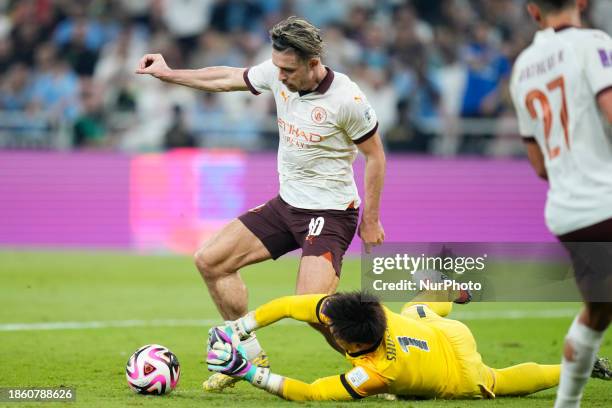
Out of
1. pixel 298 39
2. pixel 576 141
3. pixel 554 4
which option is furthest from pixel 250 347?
pixel 554 4

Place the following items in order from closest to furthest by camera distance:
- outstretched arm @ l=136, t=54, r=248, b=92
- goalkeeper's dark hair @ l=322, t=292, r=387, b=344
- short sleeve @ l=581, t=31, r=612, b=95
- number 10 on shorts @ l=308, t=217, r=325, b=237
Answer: short sleeve @ l=581, t=31, r=612, b=95, goalkeeper's dark hair @ l=322, t=292, r=387, b=344, number 10 on shorts @ l=308, t=217, r=325, b=237, outstretched arm @ l=136, t=54, r=248, b=92

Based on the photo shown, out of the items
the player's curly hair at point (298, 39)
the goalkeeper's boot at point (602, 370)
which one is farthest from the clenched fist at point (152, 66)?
the goalkeeper's boot at point (602, 370)

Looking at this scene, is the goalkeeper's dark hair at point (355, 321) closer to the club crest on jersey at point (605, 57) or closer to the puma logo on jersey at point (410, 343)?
the puma logo on jersey at point (410, 343)

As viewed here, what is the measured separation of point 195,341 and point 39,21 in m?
11.8

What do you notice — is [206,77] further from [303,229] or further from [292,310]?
[292,310]

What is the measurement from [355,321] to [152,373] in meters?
1.50

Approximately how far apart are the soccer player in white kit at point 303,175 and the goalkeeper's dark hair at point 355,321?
2.48 ft

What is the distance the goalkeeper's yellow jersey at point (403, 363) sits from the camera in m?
6.61

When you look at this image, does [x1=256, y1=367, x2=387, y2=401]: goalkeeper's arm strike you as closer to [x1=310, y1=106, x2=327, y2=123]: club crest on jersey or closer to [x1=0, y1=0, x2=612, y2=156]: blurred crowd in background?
[x1=310, y1=106, x2=327, y2=123]: club crest on jersey

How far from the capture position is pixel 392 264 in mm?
8109

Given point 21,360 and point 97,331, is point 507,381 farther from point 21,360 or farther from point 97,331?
point 97,331

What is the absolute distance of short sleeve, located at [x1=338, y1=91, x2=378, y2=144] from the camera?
747cm

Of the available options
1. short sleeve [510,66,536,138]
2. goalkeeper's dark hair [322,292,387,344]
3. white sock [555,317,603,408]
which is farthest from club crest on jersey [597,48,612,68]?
goalkeeper's dark hair [322,292,387,344]

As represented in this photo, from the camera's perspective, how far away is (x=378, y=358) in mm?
6633
